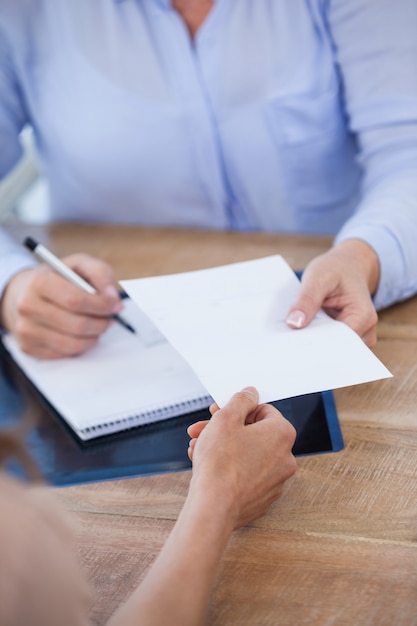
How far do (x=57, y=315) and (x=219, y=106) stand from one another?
1.66ft

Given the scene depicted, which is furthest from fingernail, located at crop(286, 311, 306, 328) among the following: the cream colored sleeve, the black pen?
the cream colored sleeve

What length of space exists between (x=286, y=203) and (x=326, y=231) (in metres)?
0.11

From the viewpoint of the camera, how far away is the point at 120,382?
953 millimetres

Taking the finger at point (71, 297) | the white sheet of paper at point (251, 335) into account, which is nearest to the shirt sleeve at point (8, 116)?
the finger at point (71, 297)

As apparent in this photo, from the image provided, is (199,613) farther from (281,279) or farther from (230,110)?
(230,110)

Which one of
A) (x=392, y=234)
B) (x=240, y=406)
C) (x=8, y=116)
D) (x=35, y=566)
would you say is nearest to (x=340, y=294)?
(x=392, y=234)

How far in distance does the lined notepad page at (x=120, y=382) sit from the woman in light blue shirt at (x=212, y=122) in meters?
0.03

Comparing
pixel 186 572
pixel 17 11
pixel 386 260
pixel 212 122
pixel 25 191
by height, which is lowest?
pixel 25 191

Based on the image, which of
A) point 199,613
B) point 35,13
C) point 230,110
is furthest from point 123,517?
point 35,13

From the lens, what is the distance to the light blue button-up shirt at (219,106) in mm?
1201

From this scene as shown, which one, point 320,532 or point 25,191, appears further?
point 25,191

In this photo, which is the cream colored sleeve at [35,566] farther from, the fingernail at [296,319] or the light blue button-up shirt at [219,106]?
the light blue button-up shirt at [219,106]

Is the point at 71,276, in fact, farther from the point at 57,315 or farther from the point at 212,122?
the point at 212,122

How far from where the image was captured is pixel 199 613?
59 centimetres
